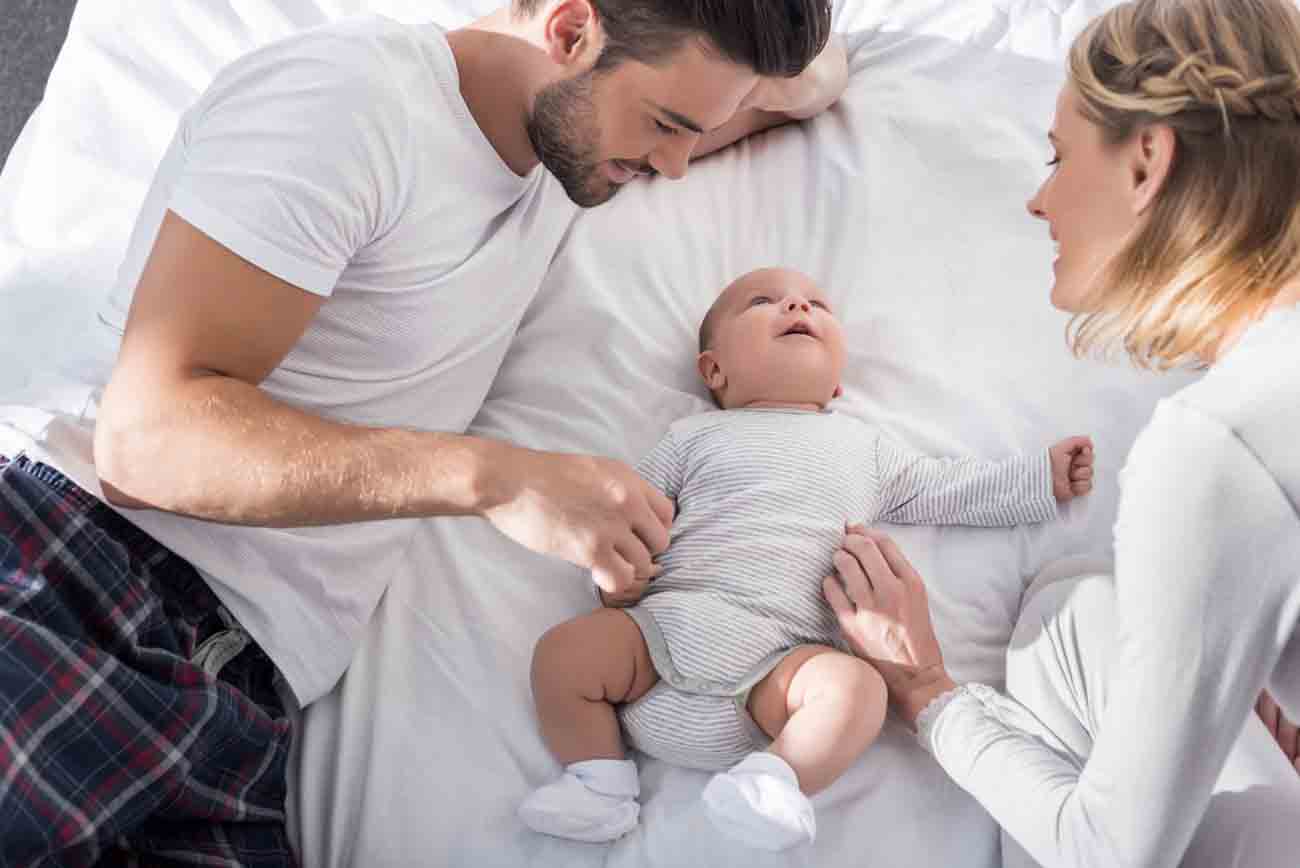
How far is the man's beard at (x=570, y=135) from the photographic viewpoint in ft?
4.06

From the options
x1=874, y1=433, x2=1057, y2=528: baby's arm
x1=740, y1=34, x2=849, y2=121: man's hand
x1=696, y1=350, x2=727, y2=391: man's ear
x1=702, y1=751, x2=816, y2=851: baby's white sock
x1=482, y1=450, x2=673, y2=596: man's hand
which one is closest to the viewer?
x1=482, y1=450, x2=673, y2=596: man's hand

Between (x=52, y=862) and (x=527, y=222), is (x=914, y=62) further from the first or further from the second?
(x=52, y=862)

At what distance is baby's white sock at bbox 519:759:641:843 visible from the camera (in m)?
1.19

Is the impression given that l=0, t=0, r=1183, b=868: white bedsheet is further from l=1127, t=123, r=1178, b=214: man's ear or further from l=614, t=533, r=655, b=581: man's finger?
l=1127, t=123, r=1178, b=214: man's ear

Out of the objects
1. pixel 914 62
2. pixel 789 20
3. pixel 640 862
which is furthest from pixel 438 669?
pixel 914 62

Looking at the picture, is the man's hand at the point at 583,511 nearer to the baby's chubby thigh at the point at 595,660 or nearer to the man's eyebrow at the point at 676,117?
the baby's chubby thigh at the point at 595,660

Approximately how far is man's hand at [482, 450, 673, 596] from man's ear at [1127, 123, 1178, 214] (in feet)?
1.48

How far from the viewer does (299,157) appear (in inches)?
43.7

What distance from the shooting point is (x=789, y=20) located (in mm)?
1190

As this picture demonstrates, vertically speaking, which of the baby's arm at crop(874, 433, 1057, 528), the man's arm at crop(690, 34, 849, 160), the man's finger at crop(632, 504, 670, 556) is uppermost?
the man's arm at crop(690, 34, 849, 160)

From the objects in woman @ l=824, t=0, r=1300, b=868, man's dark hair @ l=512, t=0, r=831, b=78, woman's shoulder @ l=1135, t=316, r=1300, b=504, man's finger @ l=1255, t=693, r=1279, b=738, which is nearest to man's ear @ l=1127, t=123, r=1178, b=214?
woman @ l=824, t=0, r=1300, b=868

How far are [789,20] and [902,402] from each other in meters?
0.51

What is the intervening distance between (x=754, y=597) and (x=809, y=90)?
2.38ft

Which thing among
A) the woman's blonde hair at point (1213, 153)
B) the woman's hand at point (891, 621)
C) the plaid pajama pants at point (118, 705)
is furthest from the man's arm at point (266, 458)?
the woman's blonde hair at point (1213, 153)
